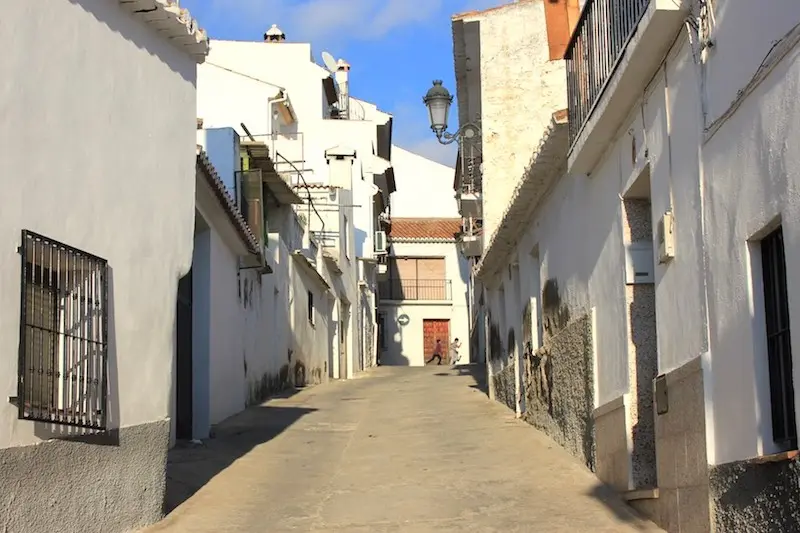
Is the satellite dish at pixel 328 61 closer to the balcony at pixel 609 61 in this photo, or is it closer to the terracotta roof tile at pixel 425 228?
the terracotta roof tile at pixel 425 228

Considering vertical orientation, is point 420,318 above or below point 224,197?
above

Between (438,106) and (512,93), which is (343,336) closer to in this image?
(512,93)

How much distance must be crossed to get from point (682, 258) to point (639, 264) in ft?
4.98

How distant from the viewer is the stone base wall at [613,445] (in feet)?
28.5

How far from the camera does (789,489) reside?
5.02 metres

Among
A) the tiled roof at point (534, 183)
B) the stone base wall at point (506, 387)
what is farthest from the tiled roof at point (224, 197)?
the stone base wall at point (506, 387)

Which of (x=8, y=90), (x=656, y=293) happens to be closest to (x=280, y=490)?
(x=656, y=293)

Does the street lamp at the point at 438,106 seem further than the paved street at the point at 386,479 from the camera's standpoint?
Yes

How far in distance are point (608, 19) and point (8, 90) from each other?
517cm

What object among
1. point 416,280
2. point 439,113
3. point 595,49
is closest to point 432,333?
point 416,280

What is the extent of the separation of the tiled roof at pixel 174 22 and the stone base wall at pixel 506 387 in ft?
28.3

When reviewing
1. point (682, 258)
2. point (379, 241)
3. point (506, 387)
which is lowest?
point (506, 387)

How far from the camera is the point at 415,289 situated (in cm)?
4734

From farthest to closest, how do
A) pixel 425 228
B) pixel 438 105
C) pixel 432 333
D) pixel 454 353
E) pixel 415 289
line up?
pixel 425 228
pixel 415 289
pixel 432 333
pixel 454 353
pixel 438 105
